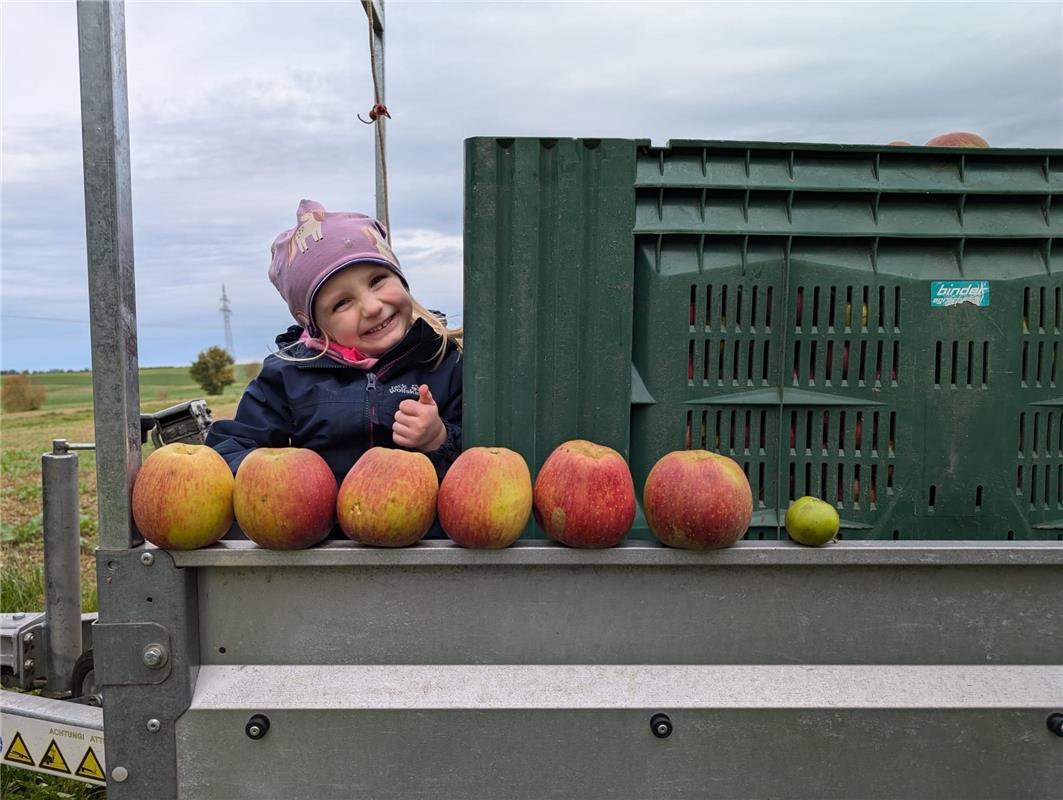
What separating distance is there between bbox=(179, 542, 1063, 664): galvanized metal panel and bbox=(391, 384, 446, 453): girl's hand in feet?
1.90

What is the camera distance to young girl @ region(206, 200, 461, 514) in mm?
2791

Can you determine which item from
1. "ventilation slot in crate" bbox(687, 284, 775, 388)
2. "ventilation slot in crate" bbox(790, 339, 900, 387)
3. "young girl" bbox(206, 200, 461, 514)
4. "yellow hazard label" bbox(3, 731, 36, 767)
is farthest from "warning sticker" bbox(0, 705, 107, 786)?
"ventilation slot in crate" bbox(790, 339, 900, 387)

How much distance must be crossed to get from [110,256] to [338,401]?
104 centimetres

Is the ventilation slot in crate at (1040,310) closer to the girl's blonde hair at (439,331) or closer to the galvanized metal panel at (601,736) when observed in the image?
the galvanized metal panel at (601,736)

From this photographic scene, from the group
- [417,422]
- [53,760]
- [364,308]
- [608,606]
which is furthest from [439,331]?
[53,760]

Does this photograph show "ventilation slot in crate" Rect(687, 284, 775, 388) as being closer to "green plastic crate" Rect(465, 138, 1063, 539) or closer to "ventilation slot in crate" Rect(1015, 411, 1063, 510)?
"green plastic crate" Rect(465, 138, 1063, 539)

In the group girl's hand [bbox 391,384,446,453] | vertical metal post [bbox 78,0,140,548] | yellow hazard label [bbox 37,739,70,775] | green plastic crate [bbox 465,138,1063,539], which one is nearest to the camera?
vertical metal post [bbox 78,0,140,548]

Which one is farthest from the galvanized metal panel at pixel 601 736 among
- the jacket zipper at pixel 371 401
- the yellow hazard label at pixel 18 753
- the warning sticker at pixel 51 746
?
the yellow hazard label at pixel 18 753

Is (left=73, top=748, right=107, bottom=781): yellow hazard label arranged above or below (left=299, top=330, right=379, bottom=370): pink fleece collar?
below

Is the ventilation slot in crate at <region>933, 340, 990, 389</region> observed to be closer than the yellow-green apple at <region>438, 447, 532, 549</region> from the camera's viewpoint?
No

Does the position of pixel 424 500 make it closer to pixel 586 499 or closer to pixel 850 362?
pixel 586 499

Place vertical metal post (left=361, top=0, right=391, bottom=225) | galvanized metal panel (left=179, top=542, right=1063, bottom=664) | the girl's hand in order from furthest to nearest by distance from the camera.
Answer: vertical metal post (left=361, top=0, right=391, bottom=225), the girl's hand, galvanized metal panel (left=179, top=542, right=1063, bottom=664)

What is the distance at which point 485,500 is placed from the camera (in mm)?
1861

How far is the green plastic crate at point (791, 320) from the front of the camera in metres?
2.10
